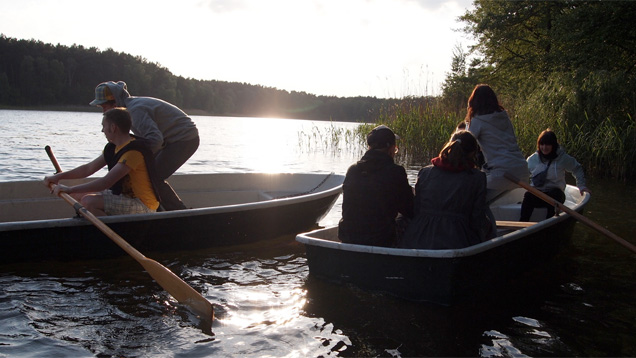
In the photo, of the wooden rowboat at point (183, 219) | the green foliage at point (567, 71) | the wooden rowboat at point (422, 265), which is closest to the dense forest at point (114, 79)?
the green foliage at point (567, 71)

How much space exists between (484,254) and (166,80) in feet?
234

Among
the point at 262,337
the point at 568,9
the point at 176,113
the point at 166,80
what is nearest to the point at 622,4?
the point at 568,9

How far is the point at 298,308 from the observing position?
4023 mm

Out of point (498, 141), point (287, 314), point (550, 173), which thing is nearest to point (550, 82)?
point (550, 173)

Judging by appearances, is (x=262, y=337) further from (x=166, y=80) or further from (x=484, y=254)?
(x=166, y=80)

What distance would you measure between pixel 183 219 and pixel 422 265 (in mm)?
2388

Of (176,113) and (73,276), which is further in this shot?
(176,113)

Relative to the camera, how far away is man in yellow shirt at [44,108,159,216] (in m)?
4.61

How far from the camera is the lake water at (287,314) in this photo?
131 inches

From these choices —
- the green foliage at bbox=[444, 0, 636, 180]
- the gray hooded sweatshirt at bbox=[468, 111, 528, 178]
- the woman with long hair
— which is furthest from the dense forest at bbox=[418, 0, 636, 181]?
the woman with long hair

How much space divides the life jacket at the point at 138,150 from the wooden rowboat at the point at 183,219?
28cm

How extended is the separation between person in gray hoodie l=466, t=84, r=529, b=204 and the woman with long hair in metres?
0.82

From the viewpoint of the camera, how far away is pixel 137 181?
4.86 metres

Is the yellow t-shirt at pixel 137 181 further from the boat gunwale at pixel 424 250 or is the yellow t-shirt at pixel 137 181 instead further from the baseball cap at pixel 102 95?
the boat gunwale at pixel 424 250
